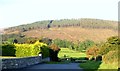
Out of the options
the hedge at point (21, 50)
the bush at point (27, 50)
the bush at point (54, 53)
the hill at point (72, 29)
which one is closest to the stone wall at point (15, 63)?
the hedge at point (21, 50)

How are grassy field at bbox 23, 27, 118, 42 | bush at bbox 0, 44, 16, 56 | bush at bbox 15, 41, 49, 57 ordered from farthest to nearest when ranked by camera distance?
1. grassy field at bbox 23, 27, 118, 42
2. bush at bbox 15, 41, 49, 57
3. bush at bbox 0, 44, 16, 56

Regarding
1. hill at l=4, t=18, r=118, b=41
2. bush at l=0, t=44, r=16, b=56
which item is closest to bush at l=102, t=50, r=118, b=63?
bush at l=0, t=44, r=16, b=56

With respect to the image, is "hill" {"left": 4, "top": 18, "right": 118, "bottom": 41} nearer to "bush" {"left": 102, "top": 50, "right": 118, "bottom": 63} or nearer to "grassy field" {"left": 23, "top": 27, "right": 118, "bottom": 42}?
"grassy field" {"left": 23, "top": 27, "right": 118, "bottom": 42}

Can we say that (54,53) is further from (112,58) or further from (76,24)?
(76,24)

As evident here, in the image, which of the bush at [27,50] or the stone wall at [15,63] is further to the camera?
the bush at [27,50]

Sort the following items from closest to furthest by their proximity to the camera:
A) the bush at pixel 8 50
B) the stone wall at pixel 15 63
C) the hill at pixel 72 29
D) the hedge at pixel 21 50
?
the stone wall at pixel 15 63, the bush at pixel 8 50, the hedge at pixel 21 50, the hill at pixel 72 29

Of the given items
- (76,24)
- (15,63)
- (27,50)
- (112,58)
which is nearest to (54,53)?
(27,50)

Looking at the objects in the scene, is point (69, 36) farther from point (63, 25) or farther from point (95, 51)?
point (95, 51)

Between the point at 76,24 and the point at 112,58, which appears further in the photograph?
the point at 76,24

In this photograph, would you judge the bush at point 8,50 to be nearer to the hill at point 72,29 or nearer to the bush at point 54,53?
the bush at point 54,53

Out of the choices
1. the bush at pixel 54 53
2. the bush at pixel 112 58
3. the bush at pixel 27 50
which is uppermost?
the bush at pixel 112 58

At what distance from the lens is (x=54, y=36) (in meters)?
152

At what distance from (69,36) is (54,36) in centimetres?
871

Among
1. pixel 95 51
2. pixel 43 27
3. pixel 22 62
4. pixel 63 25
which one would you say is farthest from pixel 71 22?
pixel 22 62
